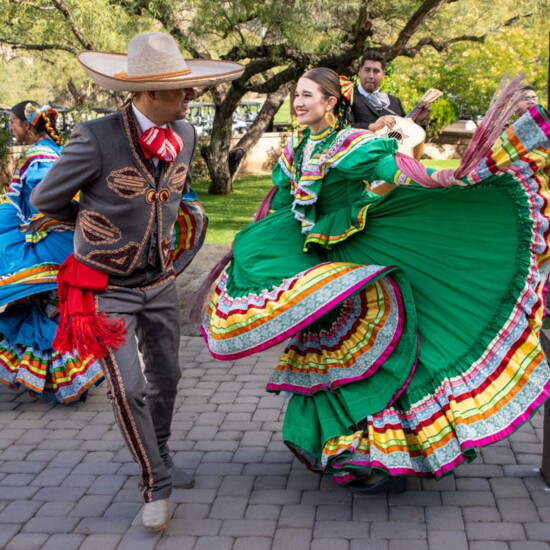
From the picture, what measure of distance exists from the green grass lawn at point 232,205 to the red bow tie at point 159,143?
21.3 ft

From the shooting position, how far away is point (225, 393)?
538 cm

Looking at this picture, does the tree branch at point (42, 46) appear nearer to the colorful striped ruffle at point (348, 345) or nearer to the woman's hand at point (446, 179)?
the colorful striped ruffle at point (348, 345)

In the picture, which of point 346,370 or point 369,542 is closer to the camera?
point 369,542

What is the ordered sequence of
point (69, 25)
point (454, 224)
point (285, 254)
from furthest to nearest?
point (69, 25)
point (285, 254)
point (454, 224)

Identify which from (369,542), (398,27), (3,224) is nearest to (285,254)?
(369,542)

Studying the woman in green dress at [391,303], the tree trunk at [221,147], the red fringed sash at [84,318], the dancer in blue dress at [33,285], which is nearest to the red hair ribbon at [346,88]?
the woman in green dress at [391,303]

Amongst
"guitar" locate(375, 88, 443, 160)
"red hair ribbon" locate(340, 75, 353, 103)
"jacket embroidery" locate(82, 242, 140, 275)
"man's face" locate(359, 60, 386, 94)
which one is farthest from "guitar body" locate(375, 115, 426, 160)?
"jacket embroidery" locate(82, 242, 140, 275)

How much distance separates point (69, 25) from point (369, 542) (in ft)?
27.6

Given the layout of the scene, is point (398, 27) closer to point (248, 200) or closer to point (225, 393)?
point (248, 200)

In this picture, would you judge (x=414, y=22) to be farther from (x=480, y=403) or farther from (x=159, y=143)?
(x=480, y=403)

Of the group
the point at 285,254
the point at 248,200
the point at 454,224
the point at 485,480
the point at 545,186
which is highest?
the point at 545,186

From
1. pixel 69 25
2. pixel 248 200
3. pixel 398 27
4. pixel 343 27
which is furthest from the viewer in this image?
pixel 248 200

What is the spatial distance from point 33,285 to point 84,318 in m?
1.78

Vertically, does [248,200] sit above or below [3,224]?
below
